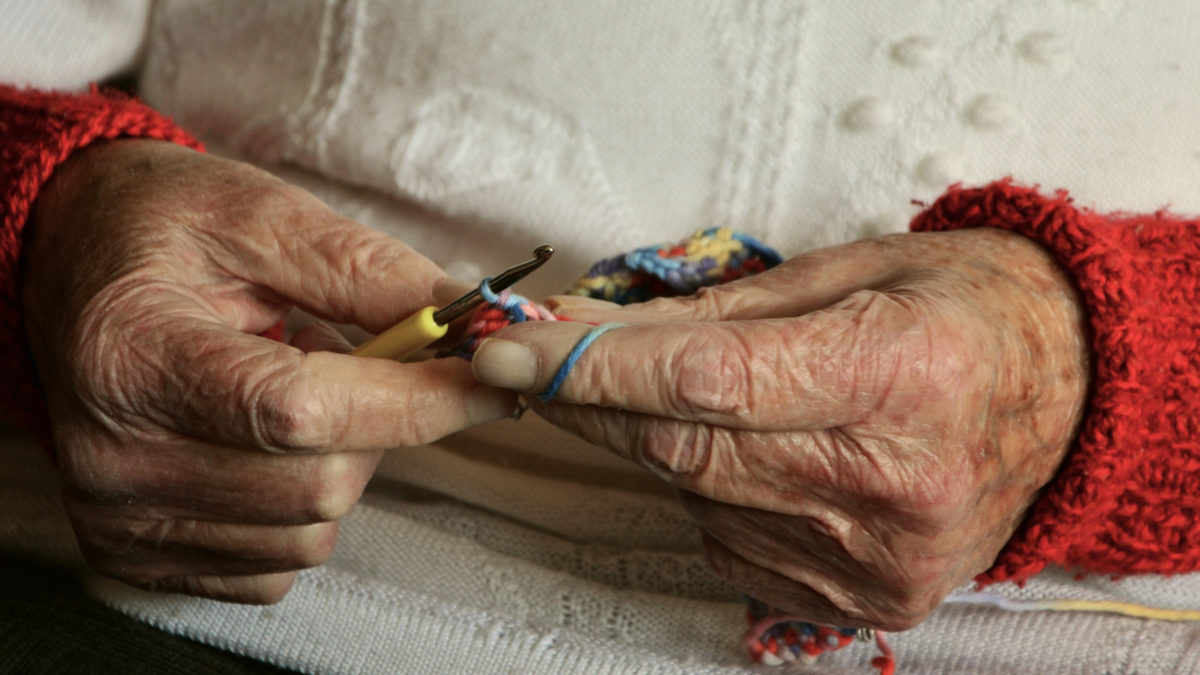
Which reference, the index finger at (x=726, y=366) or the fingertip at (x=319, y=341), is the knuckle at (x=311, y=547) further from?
the index finger at (x=726, y=366)

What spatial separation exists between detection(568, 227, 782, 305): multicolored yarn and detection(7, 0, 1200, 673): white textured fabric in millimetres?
96

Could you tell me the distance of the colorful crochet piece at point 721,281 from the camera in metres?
0.87

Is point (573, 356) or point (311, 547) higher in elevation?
point (573, 356)

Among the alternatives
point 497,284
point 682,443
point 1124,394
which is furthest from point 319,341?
point 1124,394

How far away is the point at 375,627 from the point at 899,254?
0.62 meters

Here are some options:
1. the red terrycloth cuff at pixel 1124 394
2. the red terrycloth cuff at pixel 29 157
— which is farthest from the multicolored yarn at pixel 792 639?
the red terrycloth cuff at pixel 29 157

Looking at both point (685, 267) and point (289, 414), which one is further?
point (685, 267)

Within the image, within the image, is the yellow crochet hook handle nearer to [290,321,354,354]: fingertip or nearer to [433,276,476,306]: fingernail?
[433,276,476,306]: fingernail

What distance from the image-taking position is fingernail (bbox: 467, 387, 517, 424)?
740 millimetres

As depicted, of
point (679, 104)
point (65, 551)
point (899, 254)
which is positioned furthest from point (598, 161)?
point (65, 551)

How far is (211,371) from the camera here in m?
0.71

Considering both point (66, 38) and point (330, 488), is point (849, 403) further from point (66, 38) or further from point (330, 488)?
point (66, 38)

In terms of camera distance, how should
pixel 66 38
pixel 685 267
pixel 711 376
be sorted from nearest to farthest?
pixel 711 376, pixel 685 267, pixel 66 38

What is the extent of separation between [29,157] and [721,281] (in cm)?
68
